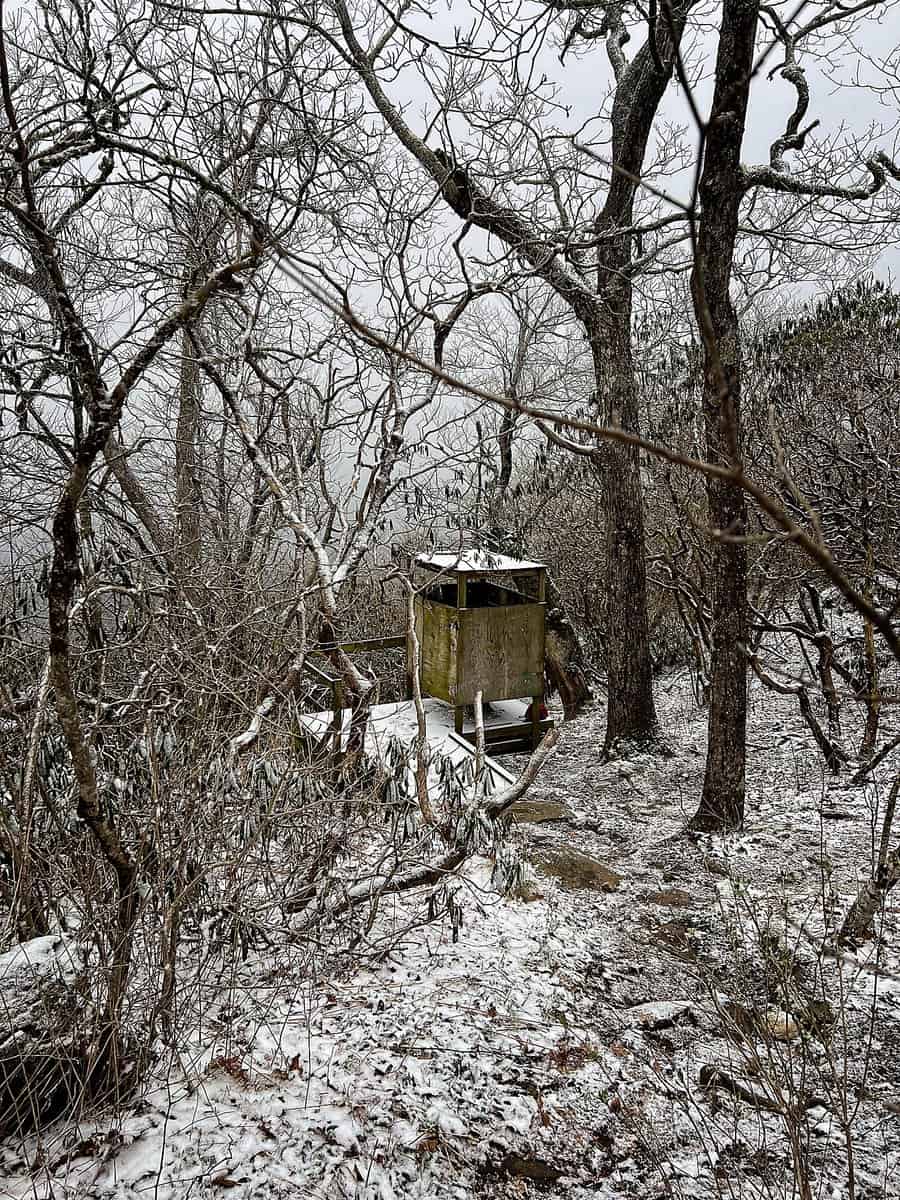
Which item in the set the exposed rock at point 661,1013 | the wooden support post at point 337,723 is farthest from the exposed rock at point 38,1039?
the exposed rock at point 661,1013

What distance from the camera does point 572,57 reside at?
21.4 ft

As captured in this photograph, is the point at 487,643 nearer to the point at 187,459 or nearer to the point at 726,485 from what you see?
the point at 726,485

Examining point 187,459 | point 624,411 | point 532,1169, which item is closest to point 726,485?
point 624,411

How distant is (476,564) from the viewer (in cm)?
606

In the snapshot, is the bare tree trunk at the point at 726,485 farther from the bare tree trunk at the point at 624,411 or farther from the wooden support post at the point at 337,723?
the wooden support post at the point at 337,723

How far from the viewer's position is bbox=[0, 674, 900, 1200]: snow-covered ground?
2.11 metres

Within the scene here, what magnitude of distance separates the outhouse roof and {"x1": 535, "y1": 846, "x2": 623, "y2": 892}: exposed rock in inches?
86.6

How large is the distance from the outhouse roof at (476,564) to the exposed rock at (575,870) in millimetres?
2200

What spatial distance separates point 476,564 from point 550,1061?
385 centimetres

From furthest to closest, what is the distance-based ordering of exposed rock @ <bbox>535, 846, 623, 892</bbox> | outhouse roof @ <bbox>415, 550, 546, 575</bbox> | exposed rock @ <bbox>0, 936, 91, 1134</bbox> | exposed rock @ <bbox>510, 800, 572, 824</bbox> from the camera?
outhouse roof @ <bbox>415, 550, 546, 575</bbox>, exposed rock @ <bbox>510, 800, 572, 824</bbox>, exposed rock @ <bbox>535, 846, 623, 892</bbox>, exposed rock @ <bbox>0, 936, 91, 1134</bbox>

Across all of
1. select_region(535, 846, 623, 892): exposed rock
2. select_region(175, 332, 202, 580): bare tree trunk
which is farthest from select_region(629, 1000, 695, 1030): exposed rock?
select_region(175, 332, 202, 580): bare tree trunk

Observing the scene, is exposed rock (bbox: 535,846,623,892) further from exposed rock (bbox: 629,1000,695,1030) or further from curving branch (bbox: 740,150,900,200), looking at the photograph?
curving branch (bbox: 740,150,900,200)

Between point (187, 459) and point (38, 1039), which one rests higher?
point (187, 459)

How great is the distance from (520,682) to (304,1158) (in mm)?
4314
